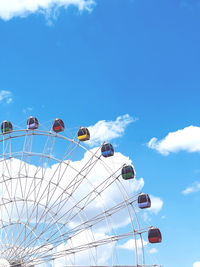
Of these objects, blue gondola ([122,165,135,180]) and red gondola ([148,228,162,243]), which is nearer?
red gondola ([148,228,162,243])

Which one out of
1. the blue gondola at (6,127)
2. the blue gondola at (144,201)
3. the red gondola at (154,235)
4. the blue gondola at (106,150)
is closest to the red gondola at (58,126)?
the blue gondola at (106,150)

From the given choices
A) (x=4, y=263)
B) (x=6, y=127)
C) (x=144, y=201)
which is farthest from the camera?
(x=6, y=127)

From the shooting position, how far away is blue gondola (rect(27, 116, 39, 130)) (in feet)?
108

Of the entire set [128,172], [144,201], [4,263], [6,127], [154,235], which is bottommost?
[4,263]

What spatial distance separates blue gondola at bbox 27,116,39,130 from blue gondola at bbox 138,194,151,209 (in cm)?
969

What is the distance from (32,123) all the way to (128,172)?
8.41 metres

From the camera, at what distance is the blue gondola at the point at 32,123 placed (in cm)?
3303

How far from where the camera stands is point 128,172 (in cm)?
3303

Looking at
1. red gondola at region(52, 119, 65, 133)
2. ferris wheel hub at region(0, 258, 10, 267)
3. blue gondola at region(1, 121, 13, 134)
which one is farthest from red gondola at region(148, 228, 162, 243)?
blue gondola at region(1, 121, 13, 134)

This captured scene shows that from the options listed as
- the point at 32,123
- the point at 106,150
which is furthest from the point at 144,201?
the point at 32,123

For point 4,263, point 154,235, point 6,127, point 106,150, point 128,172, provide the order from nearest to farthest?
1. point 154,235
2. point 4,263
3. point 128,172
4. point 106,150
5. point 6,127

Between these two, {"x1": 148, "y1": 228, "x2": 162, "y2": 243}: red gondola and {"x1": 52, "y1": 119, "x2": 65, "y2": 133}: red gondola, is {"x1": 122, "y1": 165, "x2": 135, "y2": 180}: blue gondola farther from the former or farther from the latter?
{"x1": 52, "y1": 119, "x2": 65, "y2": 133}: red gondola

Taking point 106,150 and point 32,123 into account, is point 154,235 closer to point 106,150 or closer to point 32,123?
point 106,150

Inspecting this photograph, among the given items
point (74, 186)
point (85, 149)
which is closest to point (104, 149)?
point (85, 149)
